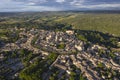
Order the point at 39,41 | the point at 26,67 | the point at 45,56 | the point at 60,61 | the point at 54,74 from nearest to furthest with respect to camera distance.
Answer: the point at 54,74 < the point at 26,67 < the point at 60,61 < the point at 45,56 < the point at 39,41

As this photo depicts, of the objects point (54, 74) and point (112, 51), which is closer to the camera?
point (54, 74)

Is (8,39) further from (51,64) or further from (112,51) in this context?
(112,51)

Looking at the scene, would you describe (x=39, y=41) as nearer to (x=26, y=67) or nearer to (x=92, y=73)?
(x=26, y=67)

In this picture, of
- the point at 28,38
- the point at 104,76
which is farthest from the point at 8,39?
the point at 104,76

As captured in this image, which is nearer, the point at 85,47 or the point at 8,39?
the point at 85,47

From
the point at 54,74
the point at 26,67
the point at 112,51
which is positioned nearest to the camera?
the point at 54,74

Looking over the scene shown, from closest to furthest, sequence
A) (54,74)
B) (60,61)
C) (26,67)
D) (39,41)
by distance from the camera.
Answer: (54,74) < (26,67) < (60,61) < (39,41)

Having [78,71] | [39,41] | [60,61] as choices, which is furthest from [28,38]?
[78,71]

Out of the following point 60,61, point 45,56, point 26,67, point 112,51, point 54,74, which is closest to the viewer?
point 54,74
